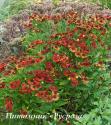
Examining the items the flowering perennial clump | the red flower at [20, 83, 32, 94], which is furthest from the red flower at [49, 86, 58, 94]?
the red flower at [20, 83, 32, 94]

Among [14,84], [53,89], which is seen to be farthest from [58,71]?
[14,84]

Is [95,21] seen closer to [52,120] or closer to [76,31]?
[76,31]

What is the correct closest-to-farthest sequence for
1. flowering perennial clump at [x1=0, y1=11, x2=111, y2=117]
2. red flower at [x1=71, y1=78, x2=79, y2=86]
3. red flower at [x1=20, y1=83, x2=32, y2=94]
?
red flower at [x1=20, y1=83, x2=32, y2=94]
flowering perennial clump at [x1=0, y1=11, x2=111, y2=117]
red flower at [x1=71, y1=78, x2=79, y2=86]

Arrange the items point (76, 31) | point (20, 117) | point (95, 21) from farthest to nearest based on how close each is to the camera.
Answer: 1. point (95, 21)
2. point (76, 31)
3. point (20, 117)

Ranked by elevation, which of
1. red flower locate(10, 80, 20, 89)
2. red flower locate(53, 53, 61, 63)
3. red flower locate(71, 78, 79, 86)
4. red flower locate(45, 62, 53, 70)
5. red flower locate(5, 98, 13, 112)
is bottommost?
red flower locate(5, 98, 13, 112)

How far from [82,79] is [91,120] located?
64 cm

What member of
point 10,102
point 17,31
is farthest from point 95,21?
point 17,31

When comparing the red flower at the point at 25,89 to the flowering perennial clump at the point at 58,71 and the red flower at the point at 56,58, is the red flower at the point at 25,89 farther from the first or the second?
the red flower at the point at 56,58

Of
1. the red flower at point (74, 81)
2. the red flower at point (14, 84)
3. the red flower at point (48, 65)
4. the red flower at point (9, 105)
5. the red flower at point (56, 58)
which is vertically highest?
the red flower at point (56, 58)

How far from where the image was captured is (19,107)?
4672 millimetres

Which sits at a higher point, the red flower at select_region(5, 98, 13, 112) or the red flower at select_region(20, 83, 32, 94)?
the red flower at select_region(20, 83, 32, 94)

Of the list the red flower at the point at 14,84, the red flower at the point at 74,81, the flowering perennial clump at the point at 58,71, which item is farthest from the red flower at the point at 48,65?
the red flower at the point at 14,84

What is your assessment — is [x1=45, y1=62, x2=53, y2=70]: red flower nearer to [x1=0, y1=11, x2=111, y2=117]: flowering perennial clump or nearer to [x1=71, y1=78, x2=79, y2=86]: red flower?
[x1=0, y1=11, x2=111, y2=117]: flowering perennial clump

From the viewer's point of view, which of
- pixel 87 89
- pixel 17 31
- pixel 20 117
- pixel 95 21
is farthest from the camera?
pixel 17 31
